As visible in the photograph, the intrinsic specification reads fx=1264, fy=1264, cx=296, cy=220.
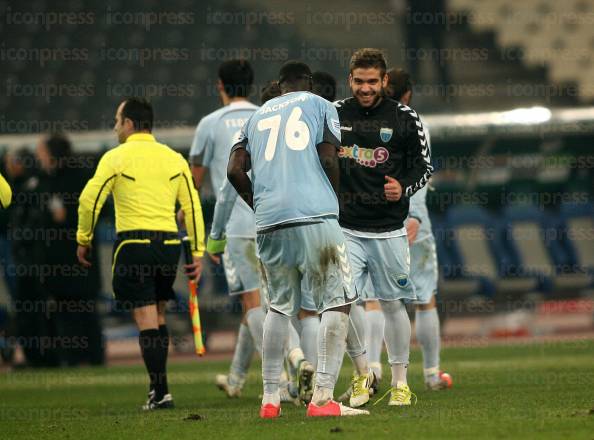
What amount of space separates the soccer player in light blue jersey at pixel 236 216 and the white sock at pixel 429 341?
1.27 m

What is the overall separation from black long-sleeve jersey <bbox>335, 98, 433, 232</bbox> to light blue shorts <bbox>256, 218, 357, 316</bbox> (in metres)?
1.07

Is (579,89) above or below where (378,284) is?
above

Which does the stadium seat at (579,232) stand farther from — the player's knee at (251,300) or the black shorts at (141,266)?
the black shorts at (141,266)

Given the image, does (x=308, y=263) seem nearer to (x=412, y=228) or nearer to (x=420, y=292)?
(x=412, y=228)

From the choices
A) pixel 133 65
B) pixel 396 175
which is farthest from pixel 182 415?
pixel 133 65

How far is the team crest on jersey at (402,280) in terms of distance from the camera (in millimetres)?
7934

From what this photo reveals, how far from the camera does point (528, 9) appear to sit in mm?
25969

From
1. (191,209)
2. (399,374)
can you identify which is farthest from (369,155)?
(191,209)

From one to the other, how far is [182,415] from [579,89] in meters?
17.8

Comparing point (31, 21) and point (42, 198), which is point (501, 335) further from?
point (31, 21)

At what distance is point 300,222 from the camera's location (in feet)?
22.2

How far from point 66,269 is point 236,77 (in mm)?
5300

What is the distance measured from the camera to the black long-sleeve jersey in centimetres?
787

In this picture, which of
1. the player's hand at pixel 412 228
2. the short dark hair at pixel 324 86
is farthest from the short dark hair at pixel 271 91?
the player's hand at pixel 412 228
